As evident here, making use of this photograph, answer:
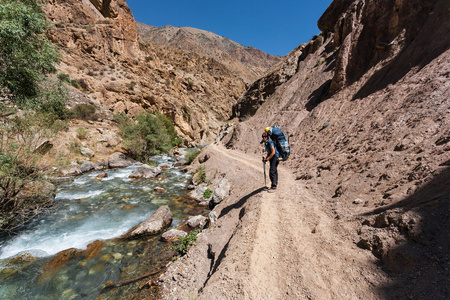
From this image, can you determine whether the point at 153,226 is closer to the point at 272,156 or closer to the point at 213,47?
the point at 272,156

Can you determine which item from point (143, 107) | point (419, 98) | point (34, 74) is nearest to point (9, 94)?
point (34, 74)

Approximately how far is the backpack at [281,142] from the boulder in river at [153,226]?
5.31 metres

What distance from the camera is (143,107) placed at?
106 ft

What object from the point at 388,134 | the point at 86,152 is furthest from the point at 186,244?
the point at 86,152

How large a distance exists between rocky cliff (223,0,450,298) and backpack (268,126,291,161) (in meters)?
1.60

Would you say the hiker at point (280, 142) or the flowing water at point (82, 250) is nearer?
the flowing water at point (82, 250)

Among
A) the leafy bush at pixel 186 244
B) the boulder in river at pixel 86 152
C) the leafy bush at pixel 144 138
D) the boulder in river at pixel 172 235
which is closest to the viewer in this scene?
the leafy bush at pixel 186 244

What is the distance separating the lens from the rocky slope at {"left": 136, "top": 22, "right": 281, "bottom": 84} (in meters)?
108

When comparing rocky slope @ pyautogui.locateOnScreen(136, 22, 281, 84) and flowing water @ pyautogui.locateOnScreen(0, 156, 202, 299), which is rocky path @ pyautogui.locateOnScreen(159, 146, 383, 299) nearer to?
flowing water @ pyautogui.locateOnScreen(0, 156, 202, 299)

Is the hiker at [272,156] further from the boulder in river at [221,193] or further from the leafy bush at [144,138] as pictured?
the leafy bush at [144,138]

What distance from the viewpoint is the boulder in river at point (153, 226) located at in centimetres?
675

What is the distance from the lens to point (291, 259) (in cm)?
329

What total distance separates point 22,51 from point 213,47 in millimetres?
135761

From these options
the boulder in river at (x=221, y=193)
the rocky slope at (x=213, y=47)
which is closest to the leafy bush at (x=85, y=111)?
the boulder in river at (x=221, y=193)
